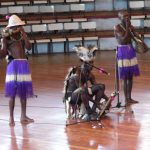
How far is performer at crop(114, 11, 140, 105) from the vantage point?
7125mm

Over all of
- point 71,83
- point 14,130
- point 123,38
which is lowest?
point 14,130

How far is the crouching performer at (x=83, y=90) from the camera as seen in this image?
6156 millimetres

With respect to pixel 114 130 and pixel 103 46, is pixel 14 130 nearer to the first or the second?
pixel 114 130

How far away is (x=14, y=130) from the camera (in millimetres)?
5836

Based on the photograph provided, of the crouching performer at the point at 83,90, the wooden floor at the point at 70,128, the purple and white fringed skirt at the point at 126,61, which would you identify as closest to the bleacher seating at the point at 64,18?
the wooden floor at the point at 70,128

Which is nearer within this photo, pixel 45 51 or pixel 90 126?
pixel 90 126

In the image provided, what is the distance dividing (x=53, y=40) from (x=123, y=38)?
8364mm

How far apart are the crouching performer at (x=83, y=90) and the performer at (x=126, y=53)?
1.03 meters

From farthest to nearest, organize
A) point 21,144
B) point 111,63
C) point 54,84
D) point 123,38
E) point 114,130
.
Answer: point 111,63
point 54,84
point 123,38
point 114,130
point 21,144

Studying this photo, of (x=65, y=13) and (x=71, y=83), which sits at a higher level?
(x=65, y=13)

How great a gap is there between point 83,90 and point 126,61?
145 cm

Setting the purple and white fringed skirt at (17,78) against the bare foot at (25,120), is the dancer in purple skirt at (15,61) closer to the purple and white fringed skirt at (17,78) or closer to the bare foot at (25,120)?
the purple and white fringed skirt at (17,78)

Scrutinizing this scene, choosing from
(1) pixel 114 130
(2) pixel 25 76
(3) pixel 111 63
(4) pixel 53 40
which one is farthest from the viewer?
(4) pixel 53 40

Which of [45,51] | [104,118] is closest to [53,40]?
[45,51]
